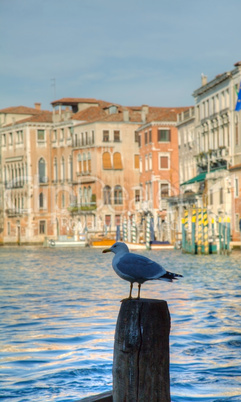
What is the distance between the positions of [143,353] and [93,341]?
505 centimetres

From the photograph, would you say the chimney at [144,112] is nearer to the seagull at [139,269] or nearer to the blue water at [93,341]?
the blue water at [93,341]

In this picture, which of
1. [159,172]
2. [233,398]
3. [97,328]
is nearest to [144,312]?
[233,398]

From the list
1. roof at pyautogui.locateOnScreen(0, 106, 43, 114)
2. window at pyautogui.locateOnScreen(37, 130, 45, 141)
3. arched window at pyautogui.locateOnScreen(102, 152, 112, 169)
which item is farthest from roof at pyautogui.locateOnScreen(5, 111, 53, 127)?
arched window at pyautogui.locateOnScreen(102, 152, 112, 169)

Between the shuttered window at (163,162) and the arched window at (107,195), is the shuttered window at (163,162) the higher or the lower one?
the higher one

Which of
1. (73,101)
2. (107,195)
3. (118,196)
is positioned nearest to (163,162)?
(118,196)

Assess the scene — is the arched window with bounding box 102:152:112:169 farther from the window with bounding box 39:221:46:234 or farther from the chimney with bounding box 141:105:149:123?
the window with bounding box 39:221:46:234

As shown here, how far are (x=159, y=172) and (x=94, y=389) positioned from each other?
58.7 metres

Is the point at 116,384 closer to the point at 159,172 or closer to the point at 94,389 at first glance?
the point at 94,389

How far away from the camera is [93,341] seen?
9.97 meters

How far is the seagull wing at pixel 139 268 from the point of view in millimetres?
5719

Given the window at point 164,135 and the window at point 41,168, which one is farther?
the window at point 41,168

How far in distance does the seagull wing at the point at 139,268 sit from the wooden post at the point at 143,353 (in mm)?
635

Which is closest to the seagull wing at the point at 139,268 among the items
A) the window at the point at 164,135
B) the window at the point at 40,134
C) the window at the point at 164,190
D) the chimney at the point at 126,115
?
the window at the point at 164,135

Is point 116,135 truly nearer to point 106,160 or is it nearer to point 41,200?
point 106,160
